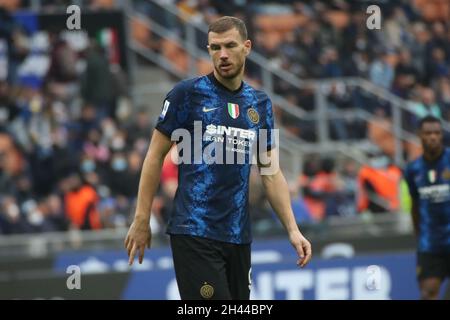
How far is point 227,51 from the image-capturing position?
286 inches

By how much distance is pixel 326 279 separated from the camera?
1292 centimetres

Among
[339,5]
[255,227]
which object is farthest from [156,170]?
[339,5]

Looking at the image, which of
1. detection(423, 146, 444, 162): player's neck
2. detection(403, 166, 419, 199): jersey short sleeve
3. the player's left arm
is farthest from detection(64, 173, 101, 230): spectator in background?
the player's left arm

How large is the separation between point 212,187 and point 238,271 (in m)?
0.54

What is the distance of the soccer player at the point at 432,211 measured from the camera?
37.4ft

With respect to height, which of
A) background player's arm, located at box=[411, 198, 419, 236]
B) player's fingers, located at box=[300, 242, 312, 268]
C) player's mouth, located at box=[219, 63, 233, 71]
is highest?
player's mouth, located at box=[219, 63, 233, 71]

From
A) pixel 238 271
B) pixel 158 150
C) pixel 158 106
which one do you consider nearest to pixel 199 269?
pixel 238 271

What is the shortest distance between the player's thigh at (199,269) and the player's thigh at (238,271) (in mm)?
76

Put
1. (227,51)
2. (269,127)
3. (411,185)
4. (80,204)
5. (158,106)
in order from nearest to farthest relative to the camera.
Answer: (227,51) → (269,127) → (411,185) → (80,204) → (158,106)

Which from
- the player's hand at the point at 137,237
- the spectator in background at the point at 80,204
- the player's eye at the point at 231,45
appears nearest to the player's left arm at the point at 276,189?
the player's eye at the point at 231,45

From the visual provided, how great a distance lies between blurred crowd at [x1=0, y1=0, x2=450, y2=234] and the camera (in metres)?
16.2

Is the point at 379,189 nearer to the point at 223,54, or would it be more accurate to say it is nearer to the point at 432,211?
the point at 432,211

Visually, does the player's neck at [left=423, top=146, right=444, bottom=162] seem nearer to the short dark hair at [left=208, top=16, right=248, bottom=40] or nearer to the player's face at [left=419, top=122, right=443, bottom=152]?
the player's face at [left=419, top=122, right=443, bottom=152]

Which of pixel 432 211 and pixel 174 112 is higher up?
pixel 174 112
